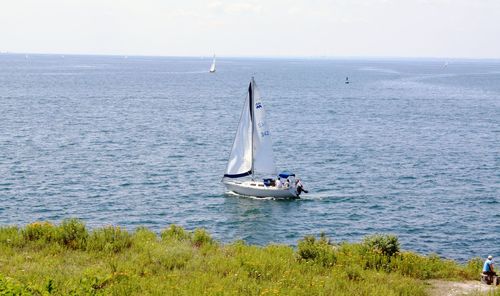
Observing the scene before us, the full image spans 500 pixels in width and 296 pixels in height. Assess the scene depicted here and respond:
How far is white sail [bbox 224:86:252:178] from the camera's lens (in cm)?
5391

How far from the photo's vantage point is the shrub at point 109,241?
25391 millimetres

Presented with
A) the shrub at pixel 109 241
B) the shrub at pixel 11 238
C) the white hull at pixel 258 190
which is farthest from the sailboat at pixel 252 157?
the shrub at pixel 11 238

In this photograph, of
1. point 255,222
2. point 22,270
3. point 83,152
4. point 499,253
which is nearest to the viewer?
point 22,270

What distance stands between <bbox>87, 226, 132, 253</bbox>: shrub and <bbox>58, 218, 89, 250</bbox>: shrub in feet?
1.15

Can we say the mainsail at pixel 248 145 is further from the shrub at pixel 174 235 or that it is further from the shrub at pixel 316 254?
the shrub at pixel 316 254

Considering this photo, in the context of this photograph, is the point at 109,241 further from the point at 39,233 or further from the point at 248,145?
the point at 248,145

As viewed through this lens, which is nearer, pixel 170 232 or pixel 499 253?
pixel 170 232

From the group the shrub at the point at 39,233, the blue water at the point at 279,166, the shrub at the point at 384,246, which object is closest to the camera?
the shrub at the point at 384,246

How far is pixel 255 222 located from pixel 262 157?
1054cm

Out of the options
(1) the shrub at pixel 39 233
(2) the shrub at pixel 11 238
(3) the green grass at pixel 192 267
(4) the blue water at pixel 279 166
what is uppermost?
(3) the green grass at pixel 192 267

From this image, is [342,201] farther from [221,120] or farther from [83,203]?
[221,120]

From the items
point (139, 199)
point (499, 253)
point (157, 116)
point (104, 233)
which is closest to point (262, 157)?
point (139, 199)

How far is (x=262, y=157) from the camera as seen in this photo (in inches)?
2152

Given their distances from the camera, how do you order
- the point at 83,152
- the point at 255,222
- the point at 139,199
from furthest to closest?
the point at 83,152 → the point at 139,199 → the point at 255,222
